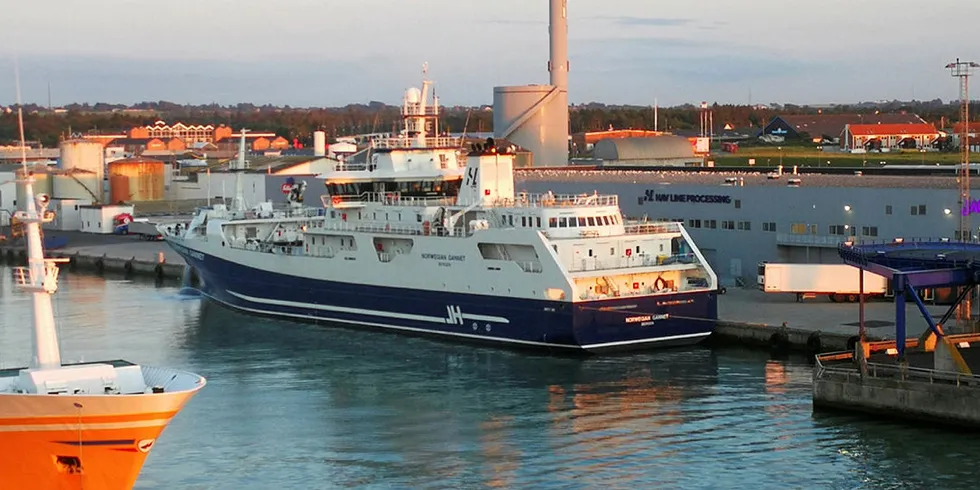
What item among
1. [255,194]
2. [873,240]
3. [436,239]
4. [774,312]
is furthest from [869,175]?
[255,194]

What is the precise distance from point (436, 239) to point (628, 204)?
422 inches

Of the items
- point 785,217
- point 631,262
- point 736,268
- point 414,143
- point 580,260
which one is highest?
point 414,143

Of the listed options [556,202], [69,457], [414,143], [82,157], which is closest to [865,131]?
[82,157]

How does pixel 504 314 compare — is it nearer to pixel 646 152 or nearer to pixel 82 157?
pixel 646 152

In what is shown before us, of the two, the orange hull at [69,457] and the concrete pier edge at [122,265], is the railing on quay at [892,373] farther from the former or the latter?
the concrete pier edge at [122,265]

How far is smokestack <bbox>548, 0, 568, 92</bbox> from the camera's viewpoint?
63.1 m

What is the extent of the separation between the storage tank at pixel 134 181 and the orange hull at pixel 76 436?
2183 inches

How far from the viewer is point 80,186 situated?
2908 inches

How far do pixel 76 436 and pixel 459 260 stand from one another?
653 inches

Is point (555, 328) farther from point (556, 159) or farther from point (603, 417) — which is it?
point (556, 159)

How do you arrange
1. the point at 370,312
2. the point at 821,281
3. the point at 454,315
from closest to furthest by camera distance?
1. the point at 454,315
2. the point at 821,281
3. the point at 370,312

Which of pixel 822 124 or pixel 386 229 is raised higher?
pixel 822 124

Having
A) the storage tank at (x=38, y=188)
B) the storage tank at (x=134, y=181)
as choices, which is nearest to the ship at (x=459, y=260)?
the storage tank at (x=134, y=181)

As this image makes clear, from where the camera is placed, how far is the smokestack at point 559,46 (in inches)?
2485
